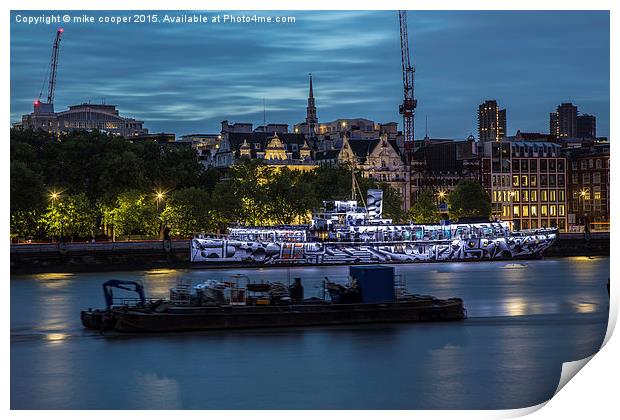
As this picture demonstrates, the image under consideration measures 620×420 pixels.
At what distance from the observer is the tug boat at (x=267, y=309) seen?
30422 mm

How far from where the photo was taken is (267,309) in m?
31.2

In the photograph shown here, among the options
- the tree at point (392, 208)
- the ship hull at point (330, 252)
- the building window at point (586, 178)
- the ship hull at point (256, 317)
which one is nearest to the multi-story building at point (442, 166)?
the building window at point (586, 178)

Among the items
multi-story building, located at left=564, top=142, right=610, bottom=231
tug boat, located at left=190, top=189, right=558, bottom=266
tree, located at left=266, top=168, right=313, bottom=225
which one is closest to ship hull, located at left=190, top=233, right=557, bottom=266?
tug boat, located at left=190, top=189, right=558, bottom=266

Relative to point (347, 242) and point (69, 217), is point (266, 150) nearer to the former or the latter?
point (347, 242)

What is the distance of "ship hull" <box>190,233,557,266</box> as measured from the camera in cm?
6544

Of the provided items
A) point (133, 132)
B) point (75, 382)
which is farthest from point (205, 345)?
point (133, 132)

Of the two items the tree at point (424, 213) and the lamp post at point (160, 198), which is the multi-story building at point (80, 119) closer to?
the lamp post at point (160, 198)

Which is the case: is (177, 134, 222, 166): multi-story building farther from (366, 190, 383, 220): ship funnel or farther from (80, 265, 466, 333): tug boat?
(80, 265, 466, 333): tug boat

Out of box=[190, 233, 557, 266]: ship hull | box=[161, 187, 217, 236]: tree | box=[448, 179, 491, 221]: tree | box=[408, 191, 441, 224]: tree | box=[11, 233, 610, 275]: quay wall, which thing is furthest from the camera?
box=[448, 179, 491, 221]: tree

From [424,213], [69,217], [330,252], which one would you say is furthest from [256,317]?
[424,213]

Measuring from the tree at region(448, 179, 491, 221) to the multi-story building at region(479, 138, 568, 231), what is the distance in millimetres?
5346

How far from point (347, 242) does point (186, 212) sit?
33.2 ft

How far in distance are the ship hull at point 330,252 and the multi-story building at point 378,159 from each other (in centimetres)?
3237
